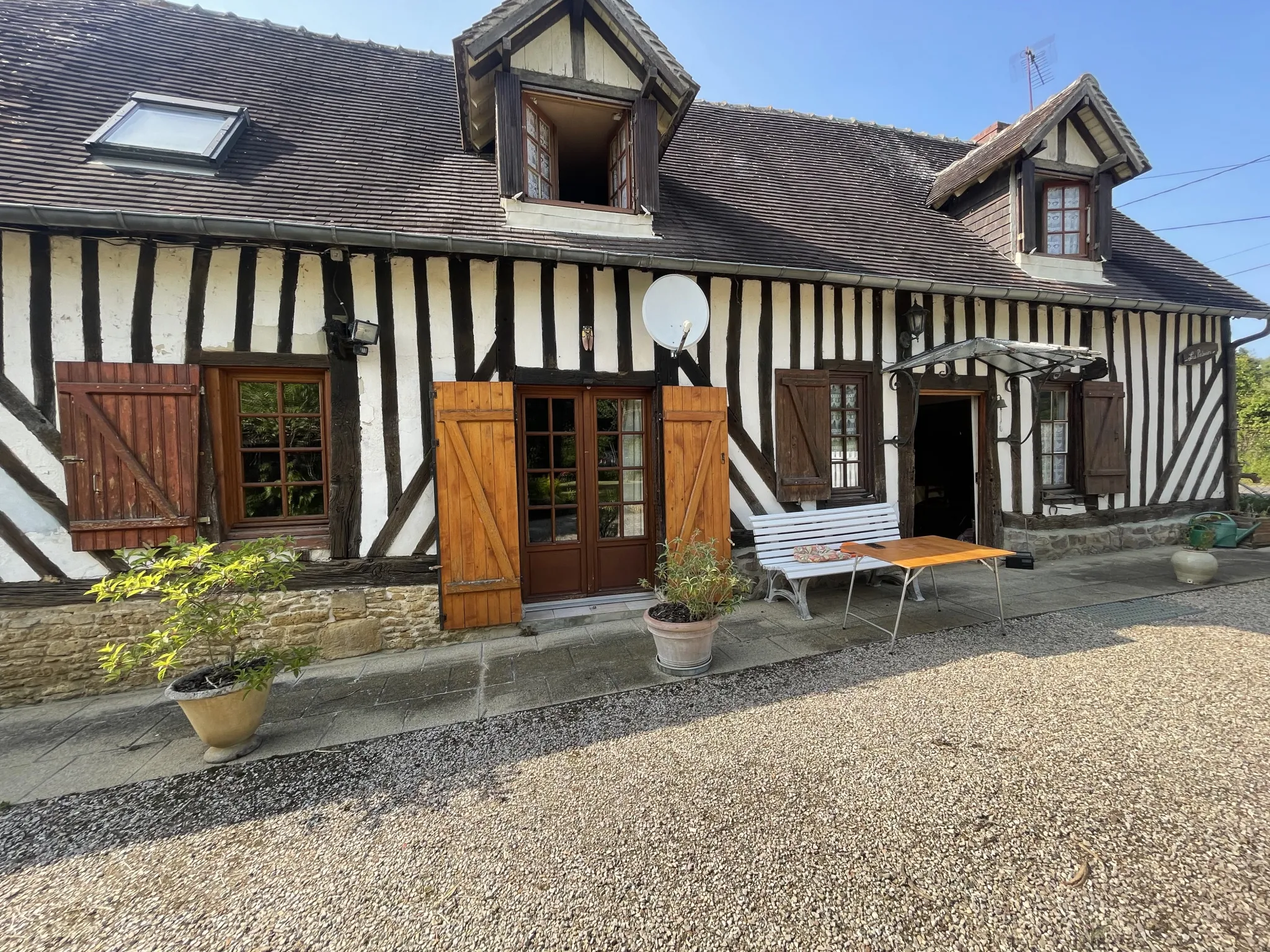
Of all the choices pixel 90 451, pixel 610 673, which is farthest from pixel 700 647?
pixel 90 451

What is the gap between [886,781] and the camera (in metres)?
1.98

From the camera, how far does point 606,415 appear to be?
4.29 metres

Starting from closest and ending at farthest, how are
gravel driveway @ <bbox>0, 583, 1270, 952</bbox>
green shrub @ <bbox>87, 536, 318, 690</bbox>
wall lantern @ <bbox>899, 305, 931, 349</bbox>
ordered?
gravel driveway @ <bbox>0, 583, 1270, 952</bbox> < green shrub @ <bbox>87, 536, 318, 690</bbox> < wall lantern @ <bbox>899, 305, 931, 349</bbox>

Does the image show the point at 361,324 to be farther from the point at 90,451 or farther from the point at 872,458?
the point at 872,458

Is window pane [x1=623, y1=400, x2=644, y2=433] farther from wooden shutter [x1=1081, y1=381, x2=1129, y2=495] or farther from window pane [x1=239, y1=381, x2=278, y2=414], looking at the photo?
wooden shutter [x1=1081, y1=381, x2=1129, y2=495]

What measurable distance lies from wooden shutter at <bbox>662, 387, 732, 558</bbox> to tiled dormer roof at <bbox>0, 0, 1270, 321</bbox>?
1147 millimetres

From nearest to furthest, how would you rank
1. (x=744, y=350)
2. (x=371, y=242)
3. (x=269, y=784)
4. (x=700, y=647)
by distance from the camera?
(x=269, y=784) → (x=700, y=647) → (x=371, y=242) → (x=744, y=350)

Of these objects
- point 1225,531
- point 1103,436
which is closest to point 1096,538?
point 1103,436

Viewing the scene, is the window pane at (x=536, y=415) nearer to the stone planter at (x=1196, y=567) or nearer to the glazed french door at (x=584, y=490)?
the glazed french door at (x=584, y=490)

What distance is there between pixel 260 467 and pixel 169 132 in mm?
2898

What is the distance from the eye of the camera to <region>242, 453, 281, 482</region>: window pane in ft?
11.7

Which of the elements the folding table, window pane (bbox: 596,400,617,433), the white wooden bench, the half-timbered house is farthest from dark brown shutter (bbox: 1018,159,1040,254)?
window pane (bbox: 596,400,617,433)

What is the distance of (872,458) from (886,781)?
347cm

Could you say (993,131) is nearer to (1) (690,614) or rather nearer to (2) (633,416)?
(2) (633,416)
